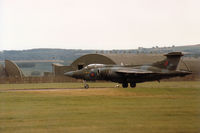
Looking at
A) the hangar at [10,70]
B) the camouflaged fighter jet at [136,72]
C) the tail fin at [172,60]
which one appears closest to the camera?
the tail fin at [172,60]

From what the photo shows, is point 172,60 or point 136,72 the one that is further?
point 136,72

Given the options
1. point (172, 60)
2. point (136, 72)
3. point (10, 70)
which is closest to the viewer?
point (172, 60)

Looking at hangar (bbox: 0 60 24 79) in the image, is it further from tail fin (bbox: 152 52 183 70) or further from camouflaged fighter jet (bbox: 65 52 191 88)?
tail fin (bbox: 152 52 183 70)

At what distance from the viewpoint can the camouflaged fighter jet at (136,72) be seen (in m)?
40.1

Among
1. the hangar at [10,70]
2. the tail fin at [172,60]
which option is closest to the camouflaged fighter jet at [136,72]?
the tail fin at [172,60]

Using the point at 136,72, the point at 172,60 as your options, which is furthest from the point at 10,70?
the point at 172,60

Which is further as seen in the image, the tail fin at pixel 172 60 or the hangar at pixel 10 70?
the hangar at pixel 10 70

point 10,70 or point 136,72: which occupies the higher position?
point 10,70

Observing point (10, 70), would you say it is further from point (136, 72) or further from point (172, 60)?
point (172, 60)

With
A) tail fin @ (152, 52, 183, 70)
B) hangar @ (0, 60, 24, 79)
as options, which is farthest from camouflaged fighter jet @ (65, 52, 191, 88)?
hangar @ (0, 60, 24, 79)

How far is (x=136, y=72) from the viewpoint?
4119cm

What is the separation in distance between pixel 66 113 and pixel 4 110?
152 inches

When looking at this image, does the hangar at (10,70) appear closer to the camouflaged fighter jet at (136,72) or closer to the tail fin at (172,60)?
the camouflaged fighter jet at (136,72)

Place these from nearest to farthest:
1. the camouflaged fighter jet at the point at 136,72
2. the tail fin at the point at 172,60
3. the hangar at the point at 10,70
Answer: the tail fin at the point at 172,60
the camouflaged fighter jet at the point at 136,72
the hangar at the point at 10,70
